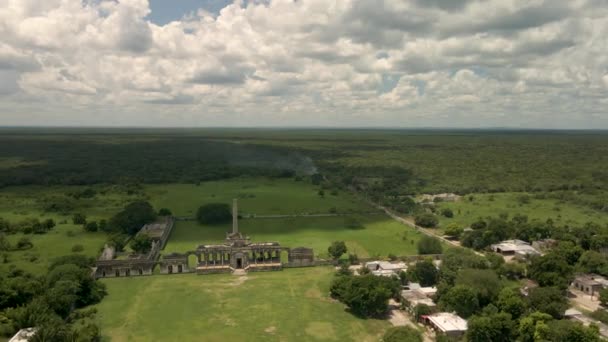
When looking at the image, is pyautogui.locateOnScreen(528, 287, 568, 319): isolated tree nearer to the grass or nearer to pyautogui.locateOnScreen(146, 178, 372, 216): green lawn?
pyautogui.locateOnScreen(146, 178, 372, 216): green lawn

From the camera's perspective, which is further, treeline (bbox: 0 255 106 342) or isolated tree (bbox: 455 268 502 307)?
isolated tree (bbox: 455 268 502 307)

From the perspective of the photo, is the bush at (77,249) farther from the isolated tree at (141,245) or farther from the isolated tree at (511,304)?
the isolated tree at (511,304)

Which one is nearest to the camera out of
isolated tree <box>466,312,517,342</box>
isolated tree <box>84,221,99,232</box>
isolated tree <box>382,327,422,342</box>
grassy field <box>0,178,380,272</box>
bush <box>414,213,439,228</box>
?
isolated tree <box>382,327,422,342</box>

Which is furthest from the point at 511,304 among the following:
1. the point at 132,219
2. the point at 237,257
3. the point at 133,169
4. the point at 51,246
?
the point at 133,169

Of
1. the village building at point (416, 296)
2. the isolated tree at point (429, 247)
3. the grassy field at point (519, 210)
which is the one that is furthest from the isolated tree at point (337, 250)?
the grassy field at point (519, 210)

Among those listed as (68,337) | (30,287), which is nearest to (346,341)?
(68,337)

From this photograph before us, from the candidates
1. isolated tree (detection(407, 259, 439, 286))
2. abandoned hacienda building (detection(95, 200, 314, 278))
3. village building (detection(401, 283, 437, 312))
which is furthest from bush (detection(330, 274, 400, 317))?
abandoned hacienda building (detection(95, 200, 314, 278))

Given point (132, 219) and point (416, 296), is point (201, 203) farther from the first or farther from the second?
point (416, 296)
